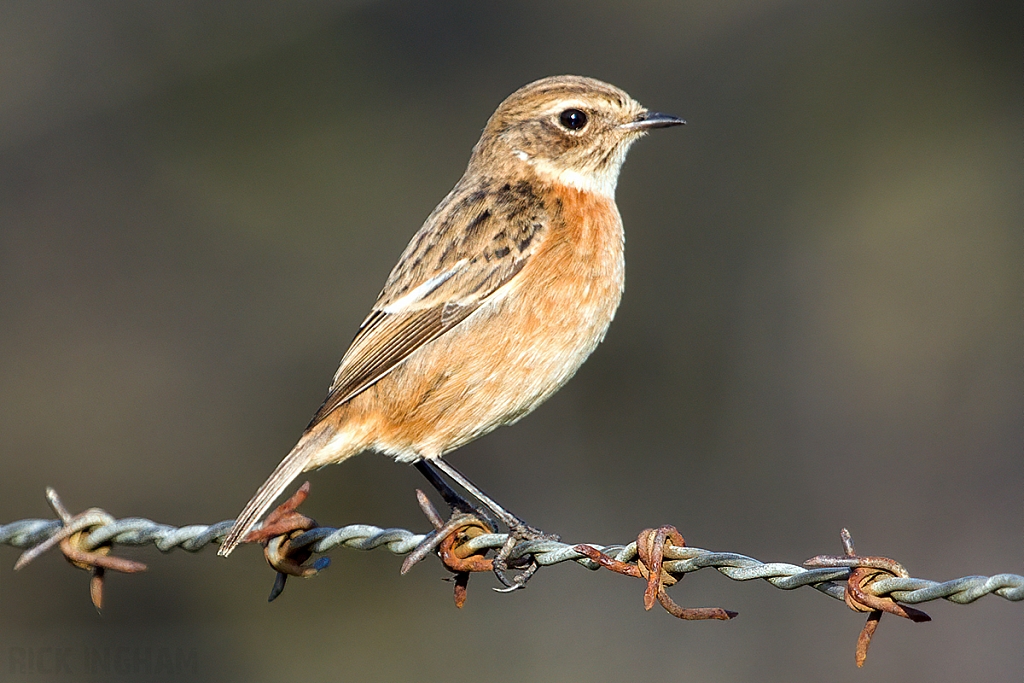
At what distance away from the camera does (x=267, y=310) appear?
12.2 m

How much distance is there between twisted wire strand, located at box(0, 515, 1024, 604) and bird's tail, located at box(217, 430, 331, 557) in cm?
5

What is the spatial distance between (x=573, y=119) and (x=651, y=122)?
1.29 feet

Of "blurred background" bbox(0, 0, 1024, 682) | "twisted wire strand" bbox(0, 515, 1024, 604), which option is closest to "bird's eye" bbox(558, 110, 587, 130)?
"twisted wire strand" bbox(0, 515, 1024, 604)

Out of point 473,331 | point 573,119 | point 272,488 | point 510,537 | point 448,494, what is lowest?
point 272,488

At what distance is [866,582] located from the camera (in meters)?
3.07

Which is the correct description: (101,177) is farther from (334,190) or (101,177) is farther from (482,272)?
(482,272)

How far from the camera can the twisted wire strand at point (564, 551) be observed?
9.25 ft

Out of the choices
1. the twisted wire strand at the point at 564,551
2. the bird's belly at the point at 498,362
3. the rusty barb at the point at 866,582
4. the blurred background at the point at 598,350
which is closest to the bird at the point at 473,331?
the bird's belly at the point at 498,362

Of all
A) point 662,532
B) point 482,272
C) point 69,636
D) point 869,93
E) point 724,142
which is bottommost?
point 69,636

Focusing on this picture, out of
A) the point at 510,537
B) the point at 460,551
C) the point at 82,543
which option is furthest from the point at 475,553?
the point at 82,543

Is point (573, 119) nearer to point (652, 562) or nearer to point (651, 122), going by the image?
point (651, 122)

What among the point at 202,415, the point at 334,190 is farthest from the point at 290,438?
the point at 334,190

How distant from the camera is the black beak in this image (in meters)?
5.64

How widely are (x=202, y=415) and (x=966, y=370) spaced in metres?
7.75
